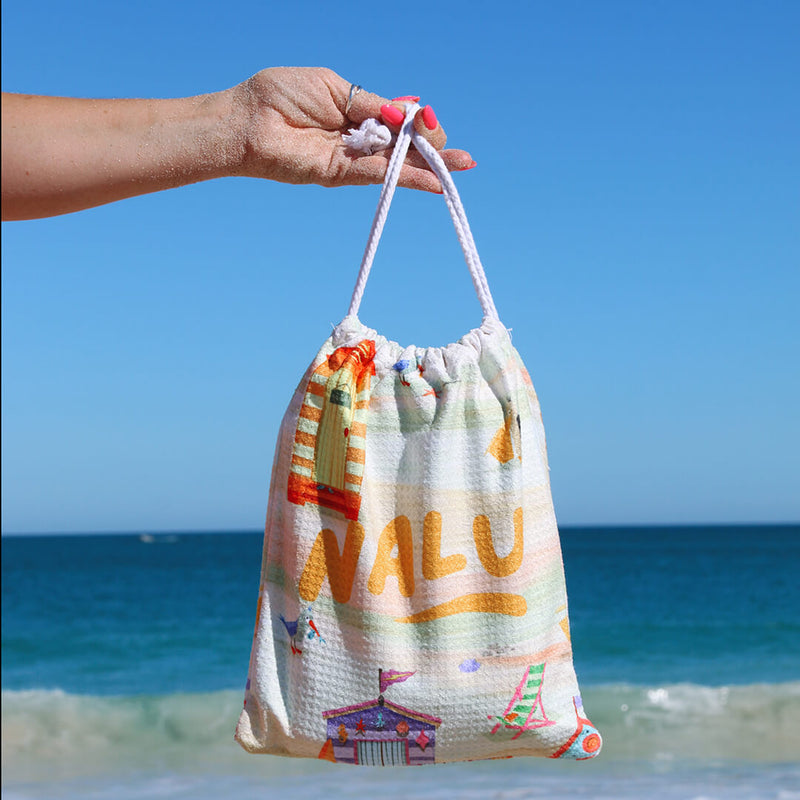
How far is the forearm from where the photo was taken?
1131 millimetres

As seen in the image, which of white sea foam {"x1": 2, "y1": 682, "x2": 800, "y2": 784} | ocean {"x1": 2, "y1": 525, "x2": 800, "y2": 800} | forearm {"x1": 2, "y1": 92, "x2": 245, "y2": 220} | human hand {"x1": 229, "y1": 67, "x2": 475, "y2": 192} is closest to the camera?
forearm {"x1": 2, "y1": 92, "x2": 245, "y2": 220}

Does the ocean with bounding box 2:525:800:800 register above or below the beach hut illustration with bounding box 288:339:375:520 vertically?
below

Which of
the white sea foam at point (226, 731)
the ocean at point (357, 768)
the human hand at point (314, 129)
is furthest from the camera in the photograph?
the white sea foam at point (226, 731)

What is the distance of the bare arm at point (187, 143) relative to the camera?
1.14m

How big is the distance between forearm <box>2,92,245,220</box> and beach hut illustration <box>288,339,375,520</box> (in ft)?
1.10

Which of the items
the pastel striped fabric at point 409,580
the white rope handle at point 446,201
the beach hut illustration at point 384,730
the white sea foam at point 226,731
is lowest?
the white sea foam at point 226,731

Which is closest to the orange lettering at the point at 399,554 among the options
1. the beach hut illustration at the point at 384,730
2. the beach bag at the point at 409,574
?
the beach bag at the point at 409,574

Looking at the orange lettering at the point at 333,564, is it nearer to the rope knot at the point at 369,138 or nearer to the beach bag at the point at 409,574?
the beach bag at the point at 409,574

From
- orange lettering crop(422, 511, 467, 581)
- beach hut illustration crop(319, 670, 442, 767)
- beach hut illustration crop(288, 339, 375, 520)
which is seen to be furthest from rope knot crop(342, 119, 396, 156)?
beach hut illustration crop(319, 670, 442, 767)

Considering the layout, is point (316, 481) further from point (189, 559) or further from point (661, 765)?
point (189, 559)

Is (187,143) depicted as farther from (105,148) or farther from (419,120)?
(419,120)

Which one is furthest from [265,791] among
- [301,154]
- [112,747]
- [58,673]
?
[58,673]

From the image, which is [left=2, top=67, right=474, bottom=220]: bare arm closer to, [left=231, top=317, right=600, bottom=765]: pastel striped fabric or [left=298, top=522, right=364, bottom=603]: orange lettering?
[left=231, top=317, right=600, bottom=765]: pastel striped fabric

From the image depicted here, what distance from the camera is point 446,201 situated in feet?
4.72
